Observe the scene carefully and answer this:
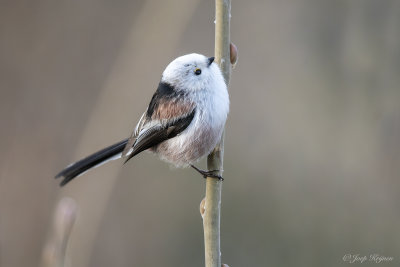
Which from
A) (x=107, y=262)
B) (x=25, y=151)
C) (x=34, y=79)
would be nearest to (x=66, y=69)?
(x=34, y=79)

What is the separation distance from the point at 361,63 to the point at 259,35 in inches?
36.1

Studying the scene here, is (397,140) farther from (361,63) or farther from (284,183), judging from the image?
(284,183)

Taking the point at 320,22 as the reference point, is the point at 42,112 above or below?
below

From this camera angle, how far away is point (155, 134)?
2.16 metres

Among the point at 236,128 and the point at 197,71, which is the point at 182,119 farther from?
the point at 236,128

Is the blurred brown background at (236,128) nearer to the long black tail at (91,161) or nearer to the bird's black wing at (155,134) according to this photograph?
the long black tail at (91,161)

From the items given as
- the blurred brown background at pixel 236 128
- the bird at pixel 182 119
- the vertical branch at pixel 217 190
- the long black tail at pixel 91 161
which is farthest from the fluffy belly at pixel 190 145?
the blurred brown background at pixel 236 128

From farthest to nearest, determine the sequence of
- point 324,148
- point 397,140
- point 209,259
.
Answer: point 324,148 → point 397,140 → point 209,259

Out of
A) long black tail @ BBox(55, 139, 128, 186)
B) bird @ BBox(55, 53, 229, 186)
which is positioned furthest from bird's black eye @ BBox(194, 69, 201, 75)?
long black tail @ BBox(55, 139, 128, 186)

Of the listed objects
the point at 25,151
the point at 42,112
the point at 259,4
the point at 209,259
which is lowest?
the point at 209,259

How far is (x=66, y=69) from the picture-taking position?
3566mm

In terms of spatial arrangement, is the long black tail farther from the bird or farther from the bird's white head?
the bird's white head

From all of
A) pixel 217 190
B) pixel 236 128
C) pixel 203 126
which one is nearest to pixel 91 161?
pixel 203 126

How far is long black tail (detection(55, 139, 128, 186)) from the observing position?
2.15 metres
